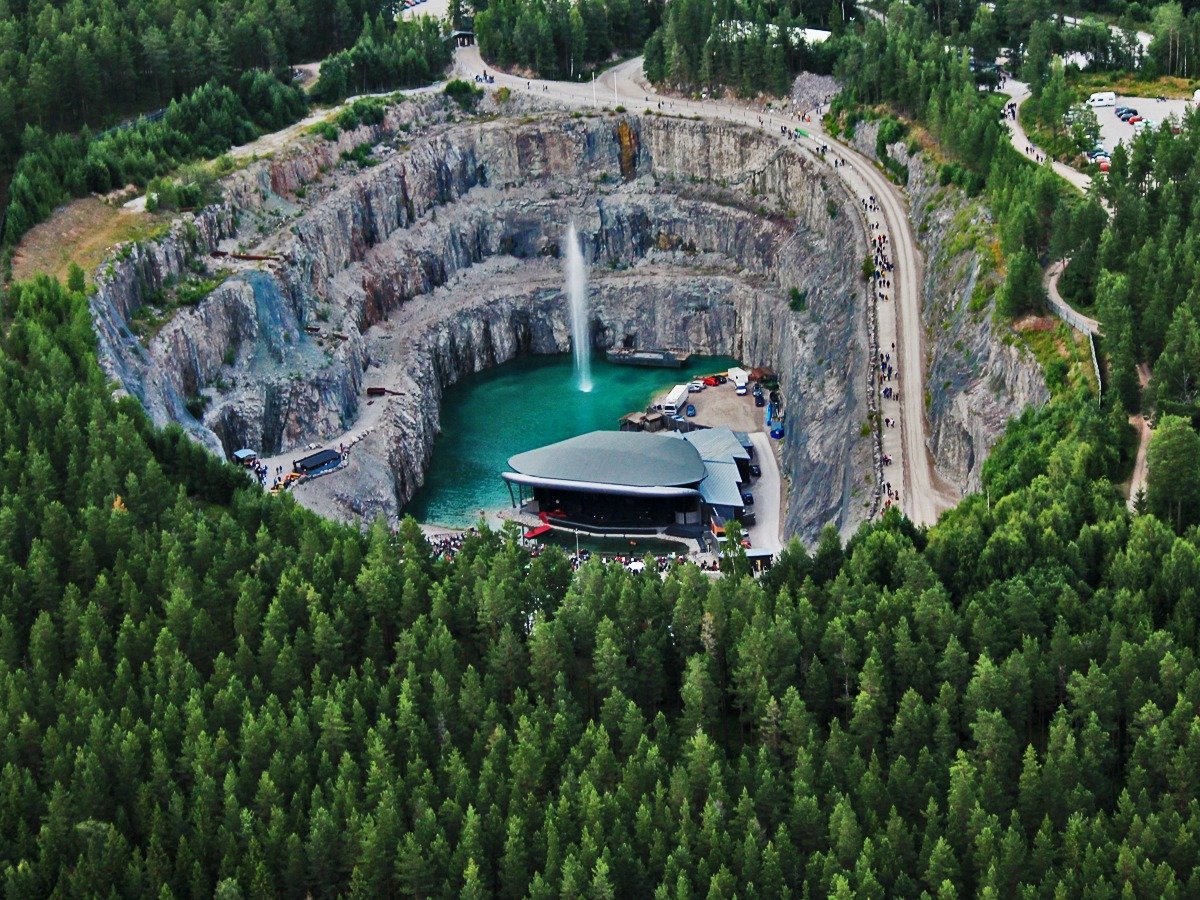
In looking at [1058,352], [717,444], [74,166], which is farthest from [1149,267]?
[74,166]

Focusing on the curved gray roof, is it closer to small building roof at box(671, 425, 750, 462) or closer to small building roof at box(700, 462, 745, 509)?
small building roof at box(700, 462, 745, 509)

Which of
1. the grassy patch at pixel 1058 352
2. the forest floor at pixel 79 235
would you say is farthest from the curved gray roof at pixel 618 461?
the forest floor at pixel 79 235

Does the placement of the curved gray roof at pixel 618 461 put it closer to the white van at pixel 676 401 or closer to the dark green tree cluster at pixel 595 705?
the white van at pixel 676 401

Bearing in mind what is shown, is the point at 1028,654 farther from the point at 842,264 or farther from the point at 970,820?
the point at 842,264

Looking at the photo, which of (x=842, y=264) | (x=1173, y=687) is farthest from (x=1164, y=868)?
(x=842, y=264)

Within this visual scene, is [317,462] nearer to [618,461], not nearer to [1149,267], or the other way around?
[618,461]
